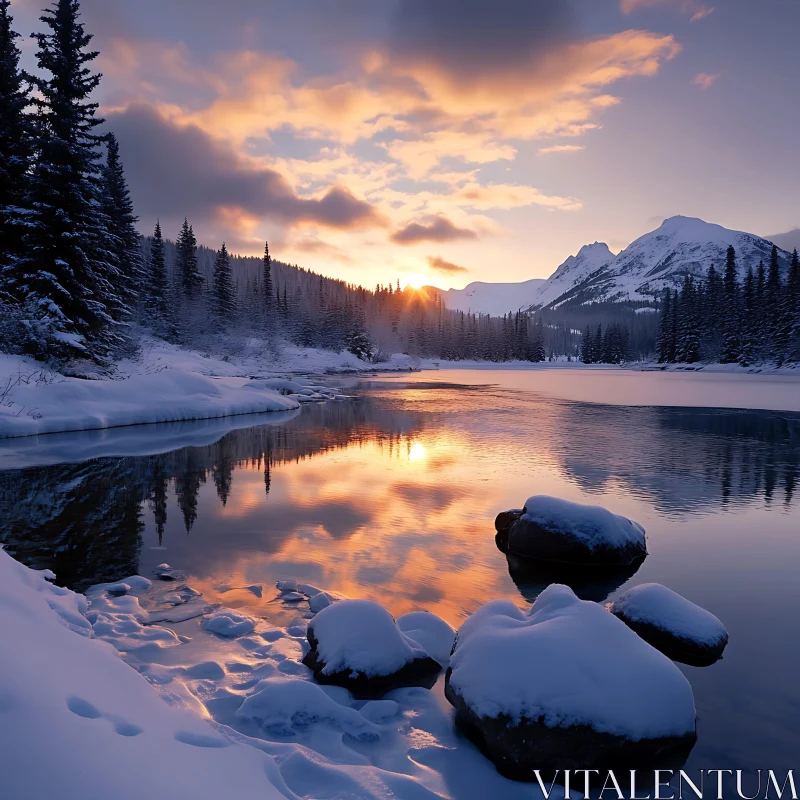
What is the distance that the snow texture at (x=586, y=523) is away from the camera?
785 centimetres

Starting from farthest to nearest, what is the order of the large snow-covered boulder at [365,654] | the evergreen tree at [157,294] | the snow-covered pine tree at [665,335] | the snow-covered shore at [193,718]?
the snow-covered pine tree at [665,335] < the evergreen tree at [157,294] < the large snow-covered boulder at [365,654] < the snow-covered shore at [193,718]

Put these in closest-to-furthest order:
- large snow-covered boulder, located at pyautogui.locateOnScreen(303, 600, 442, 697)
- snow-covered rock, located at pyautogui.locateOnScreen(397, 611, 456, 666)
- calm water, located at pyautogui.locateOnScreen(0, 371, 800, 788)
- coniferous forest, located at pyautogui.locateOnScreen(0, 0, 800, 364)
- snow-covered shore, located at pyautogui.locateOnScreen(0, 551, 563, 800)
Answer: snow-covered shore, located at pyautogui.locateOnScreen(0, 551, 563, 800)
large snow-covered boulder, located at pyautogui.locateOnScreen(303, 600, 442, 697)
snow-covered rock, located at pyautogui.locateOnScreen(397, 611, 456, 666)
calm water, located at pyautogui.locateOnScreen(0, 371, 800, 788)
coniferous forest, located at pyautogui.locateOnScreen(0, 0, 800, 364)

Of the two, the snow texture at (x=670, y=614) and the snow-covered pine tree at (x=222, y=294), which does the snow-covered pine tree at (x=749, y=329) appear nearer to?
the snow-covered pine tree at (x=222, y=294)

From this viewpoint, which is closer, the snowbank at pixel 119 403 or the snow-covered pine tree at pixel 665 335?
the snowbank at pixel 119 403

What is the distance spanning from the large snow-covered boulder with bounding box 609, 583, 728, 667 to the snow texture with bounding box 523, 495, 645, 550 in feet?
5.98

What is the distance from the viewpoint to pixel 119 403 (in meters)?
19.6

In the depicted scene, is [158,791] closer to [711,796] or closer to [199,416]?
[711,796]

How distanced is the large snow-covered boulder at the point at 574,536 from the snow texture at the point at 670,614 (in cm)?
179

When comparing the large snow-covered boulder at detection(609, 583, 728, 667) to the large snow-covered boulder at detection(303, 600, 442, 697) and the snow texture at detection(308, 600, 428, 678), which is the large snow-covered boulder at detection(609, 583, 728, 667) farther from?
the snow texture at detection(308, 600, 428, 678)

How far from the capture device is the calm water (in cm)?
584

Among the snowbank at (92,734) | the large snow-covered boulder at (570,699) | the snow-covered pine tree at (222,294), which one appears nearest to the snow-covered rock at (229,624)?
the snowbank at (92,734)

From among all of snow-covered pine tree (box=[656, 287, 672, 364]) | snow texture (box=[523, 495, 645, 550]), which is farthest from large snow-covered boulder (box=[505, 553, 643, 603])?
snow-covered pine tree (box=[656, 287, 672, 364])

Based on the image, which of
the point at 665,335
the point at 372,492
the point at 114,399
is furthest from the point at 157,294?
the point at 665,335

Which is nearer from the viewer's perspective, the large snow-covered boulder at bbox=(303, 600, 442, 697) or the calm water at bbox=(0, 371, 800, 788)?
the large snow-covered boulder at bbox=(303, 600, 442, 697)
